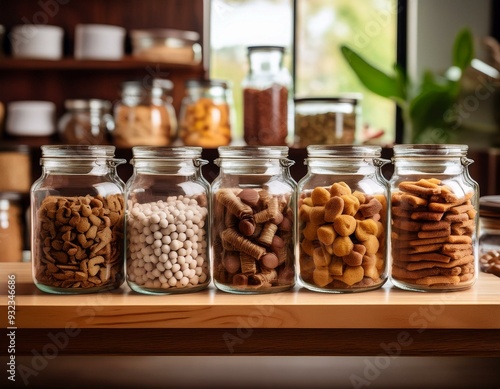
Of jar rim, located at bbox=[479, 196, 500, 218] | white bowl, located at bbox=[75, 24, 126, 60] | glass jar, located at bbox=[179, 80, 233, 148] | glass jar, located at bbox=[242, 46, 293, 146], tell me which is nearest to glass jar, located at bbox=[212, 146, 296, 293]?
jar rim, located at bbox=[479, 196, 500, 218]

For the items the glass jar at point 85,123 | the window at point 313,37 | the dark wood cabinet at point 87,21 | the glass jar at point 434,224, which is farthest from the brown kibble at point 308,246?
the window at point 313,37

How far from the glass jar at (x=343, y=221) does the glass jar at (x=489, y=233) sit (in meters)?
0.27

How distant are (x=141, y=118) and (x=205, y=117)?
0.22m

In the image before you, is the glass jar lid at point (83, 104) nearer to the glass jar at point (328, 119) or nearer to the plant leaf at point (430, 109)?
the glass jar at point (328, 119)

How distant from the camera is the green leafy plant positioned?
242cm

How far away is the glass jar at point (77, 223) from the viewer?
77 centimetres

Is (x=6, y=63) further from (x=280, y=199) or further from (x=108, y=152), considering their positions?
(x=280, y=199)

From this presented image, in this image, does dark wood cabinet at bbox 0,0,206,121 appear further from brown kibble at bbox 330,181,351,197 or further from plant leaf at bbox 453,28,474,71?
brown kibble at bbox 330,181,351,197

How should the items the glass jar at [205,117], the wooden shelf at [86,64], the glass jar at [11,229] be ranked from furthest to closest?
the wooden shelf at [86,64], the glass jar at [205,117], the glass jar at [11,229]

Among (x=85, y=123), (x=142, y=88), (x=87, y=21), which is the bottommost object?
(x=85, y=123)

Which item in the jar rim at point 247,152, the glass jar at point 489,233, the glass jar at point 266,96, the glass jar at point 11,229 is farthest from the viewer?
the glass jar at point 266,96

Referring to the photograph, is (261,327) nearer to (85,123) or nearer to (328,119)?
(328,119)

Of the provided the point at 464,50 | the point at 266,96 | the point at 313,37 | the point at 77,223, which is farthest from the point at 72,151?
the point at 313,37

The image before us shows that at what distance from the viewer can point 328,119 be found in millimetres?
2082
